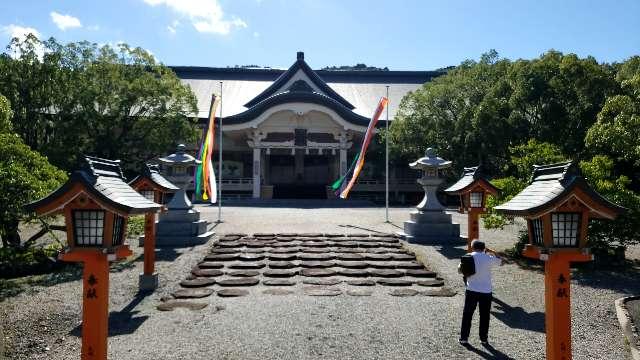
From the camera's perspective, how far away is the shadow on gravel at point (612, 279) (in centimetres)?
833

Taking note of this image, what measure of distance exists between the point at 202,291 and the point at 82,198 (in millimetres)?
4016

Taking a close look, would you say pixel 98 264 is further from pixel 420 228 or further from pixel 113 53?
pixel 113 53

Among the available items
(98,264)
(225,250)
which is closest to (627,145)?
(225,250)

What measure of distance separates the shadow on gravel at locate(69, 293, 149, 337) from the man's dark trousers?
446cm

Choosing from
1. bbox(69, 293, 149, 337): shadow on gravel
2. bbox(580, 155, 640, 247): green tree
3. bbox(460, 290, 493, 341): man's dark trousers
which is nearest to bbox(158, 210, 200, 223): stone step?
bbox(69, 293, 149, 337): shadow on gravel

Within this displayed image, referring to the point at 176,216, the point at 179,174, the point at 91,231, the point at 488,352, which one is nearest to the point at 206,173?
the point at 179,174

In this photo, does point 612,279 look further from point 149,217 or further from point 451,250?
point 149,217

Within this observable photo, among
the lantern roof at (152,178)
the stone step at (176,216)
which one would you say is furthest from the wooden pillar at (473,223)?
the stone step at (176,216)

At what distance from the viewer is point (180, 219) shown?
12398mm

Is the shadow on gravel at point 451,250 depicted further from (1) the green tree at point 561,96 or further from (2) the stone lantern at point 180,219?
(1) the green tree at point 561,96

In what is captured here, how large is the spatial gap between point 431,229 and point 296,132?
1626cm

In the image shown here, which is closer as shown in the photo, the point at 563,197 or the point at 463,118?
the point at 563,197

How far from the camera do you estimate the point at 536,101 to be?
17734 mm

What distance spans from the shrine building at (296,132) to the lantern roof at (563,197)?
2186cm
